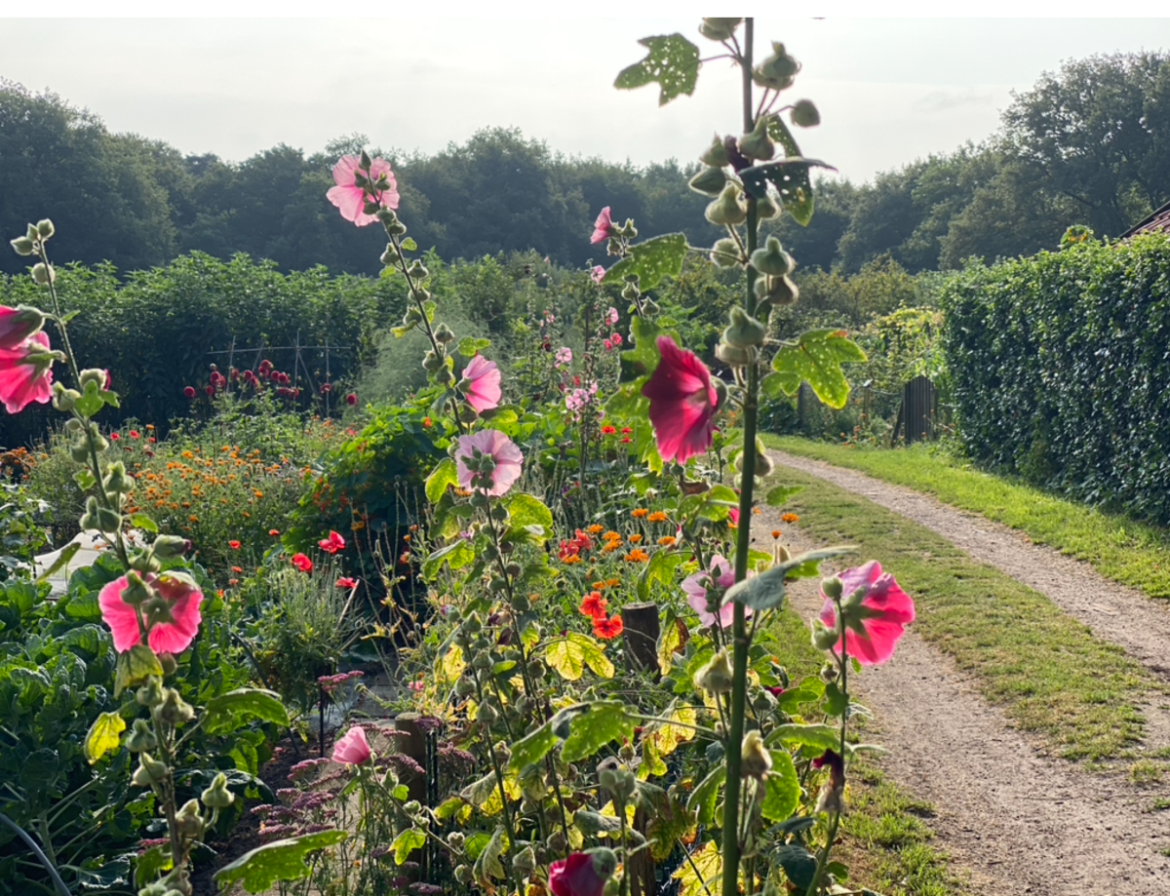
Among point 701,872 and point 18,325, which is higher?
point 18,325

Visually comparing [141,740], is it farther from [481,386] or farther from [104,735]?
[481,386]

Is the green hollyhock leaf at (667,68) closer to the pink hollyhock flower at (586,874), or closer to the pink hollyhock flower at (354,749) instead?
the pink hollyhock flower at (586,874)

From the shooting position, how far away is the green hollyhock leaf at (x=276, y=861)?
0.90 m

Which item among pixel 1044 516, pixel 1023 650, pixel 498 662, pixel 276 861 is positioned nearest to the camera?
pixel 276 861

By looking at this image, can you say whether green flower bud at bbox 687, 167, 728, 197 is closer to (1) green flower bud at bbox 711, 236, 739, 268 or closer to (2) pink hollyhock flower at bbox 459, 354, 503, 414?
(1) green flower bud at bbox 711, 236, 739, 268

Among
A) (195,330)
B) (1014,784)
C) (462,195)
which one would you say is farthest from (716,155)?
(462,195)

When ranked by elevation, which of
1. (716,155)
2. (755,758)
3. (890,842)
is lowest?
(890,842)

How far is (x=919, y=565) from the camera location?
23.1 ft

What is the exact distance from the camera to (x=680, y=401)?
955 millimetres

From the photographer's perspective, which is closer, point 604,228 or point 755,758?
point 755,758

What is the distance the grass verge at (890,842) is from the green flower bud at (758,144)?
2.43 m

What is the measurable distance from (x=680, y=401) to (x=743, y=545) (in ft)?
0.49

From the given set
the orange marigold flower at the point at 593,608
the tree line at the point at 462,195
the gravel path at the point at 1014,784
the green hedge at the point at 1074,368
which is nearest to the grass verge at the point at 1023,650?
the gravel path at the point at 1014,784

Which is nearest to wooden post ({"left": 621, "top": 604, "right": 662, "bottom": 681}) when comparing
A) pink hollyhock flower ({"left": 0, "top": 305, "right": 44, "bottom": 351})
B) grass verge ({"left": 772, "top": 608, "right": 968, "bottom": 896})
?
grass verge ({"left": 772, "top": 608, "right": 968, "bottom": 896})
